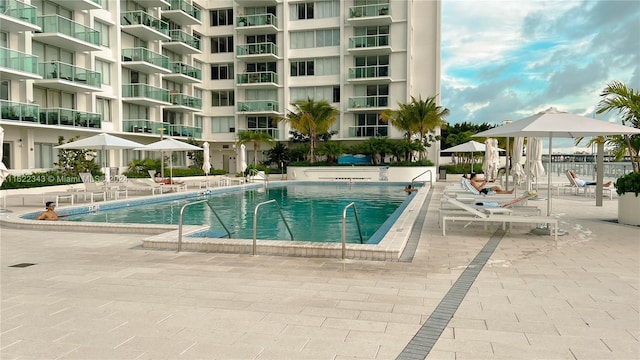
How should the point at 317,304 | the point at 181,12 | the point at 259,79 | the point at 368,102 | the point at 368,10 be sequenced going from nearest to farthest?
the point at 317,304
the point at 181,12
the point at 368,10
the point at 368,102
the point at 259,79

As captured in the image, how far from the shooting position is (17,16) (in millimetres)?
23000

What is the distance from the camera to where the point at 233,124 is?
43594 millimetres

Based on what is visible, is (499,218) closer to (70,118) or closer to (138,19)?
(70,118)

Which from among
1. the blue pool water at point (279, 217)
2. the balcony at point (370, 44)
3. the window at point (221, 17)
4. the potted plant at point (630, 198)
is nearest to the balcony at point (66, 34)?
the blue pool water at point (279, 217)

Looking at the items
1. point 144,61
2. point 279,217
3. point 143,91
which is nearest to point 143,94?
point 143,91

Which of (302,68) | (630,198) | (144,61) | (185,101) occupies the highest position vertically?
(302,68)

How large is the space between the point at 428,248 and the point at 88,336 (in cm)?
545

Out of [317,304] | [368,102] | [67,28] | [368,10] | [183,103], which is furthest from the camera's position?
[368,102]

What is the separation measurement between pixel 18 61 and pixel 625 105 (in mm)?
25947

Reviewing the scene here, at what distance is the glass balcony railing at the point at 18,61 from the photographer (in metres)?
22.3

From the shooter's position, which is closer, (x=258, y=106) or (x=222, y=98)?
(x=258, y=106)

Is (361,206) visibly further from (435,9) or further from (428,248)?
(435,9)

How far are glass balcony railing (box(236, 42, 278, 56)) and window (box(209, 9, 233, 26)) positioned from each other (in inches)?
146

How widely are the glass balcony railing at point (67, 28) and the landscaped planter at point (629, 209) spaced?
27802mm
